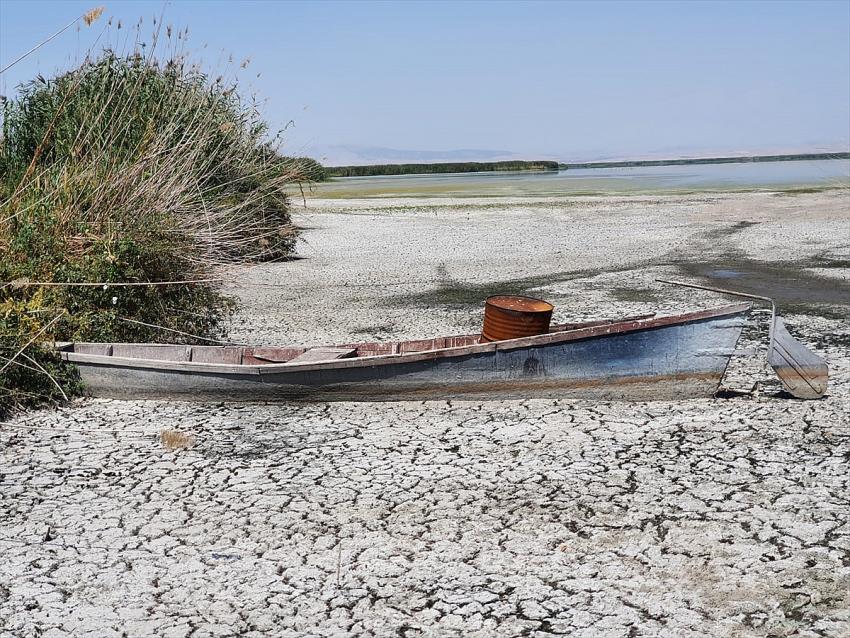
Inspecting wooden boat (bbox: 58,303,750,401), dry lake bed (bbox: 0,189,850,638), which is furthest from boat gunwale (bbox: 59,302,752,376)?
dry lake bed (bbox: 0,189,850,638)

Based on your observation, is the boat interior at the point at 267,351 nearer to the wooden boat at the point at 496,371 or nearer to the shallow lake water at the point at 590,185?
the wooden boat at the point at 496,371

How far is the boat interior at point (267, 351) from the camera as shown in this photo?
7.65 m

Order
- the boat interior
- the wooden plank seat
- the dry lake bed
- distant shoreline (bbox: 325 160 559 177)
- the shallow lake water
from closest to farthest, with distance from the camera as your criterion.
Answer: the dry lake bed < the boat interior < the wooden plank seat < the shallow lake water < distant shoreline (bbox: 325 160 559 177)

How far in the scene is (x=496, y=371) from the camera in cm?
705

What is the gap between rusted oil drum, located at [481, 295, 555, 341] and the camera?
24.1ft

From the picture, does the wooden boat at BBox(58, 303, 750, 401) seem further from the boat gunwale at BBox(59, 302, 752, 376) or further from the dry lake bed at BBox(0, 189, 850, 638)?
the dry lake bed at BBox(0, 189, 850, 638)

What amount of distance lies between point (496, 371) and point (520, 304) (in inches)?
32.2

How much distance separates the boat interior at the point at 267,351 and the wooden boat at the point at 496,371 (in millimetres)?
494

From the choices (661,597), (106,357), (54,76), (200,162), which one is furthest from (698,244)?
(661,597)

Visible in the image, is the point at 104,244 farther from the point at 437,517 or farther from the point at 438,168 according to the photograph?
the point at 438,168

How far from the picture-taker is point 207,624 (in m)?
3.83

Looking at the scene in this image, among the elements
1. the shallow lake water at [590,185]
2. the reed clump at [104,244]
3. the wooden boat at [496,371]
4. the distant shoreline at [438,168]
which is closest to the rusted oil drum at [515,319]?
the wooden boat at [496,371]

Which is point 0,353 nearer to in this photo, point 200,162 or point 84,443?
point 84,443

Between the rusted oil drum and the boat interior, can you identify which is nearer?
the rusted oil drum
